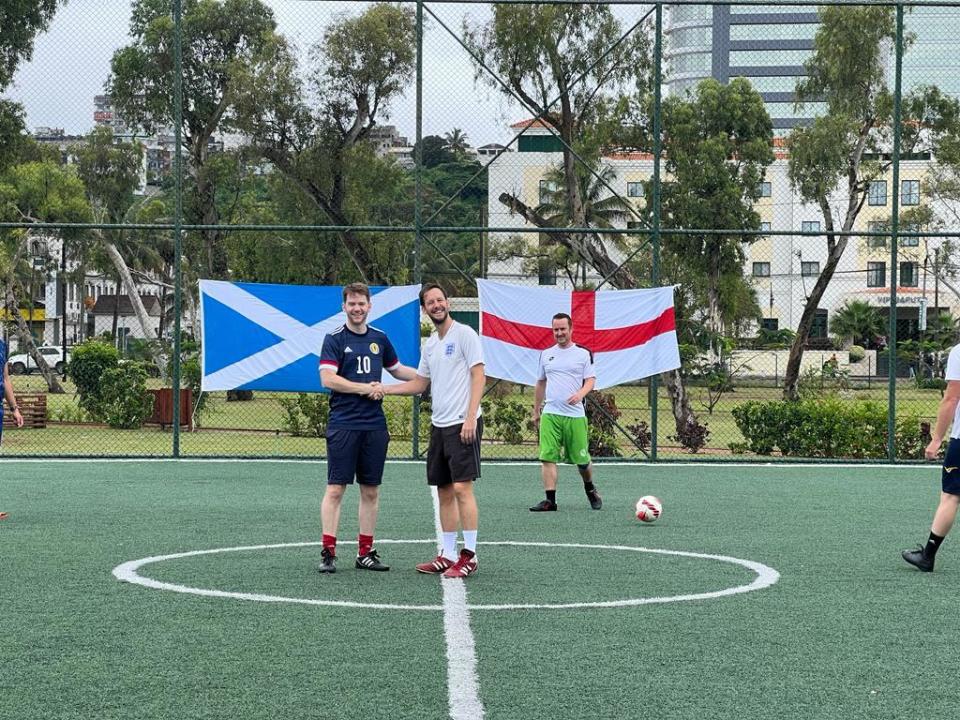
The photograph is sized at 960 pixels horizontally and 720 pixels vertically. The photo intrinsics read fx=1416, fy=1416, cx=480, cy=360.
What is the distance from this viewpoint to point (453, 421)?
9.06 meters

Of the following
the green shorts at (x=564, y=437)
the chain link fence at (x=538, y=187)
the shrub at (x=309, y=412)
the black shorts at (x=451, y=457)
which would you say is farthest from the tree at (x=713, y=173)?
the black shorts at (x=451, y=457)

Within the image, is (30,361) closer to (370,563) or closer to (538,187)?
(538,187)

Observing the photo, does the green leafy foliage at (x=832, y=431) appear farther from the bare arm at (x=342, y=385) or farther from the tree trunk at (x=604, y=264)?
the bare arm at (x=342, y=385)

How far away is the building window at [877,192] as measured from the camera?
21.8 meters

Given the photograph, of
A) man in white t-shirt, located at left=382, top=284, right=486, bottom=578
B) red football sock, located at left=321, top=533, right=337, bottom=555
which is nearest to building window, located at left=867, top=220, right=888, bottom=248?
man in white t-shirt, located at left=382, top=284, right=486, bottom=578

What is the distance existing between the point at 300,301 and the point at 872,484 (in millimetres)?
7112

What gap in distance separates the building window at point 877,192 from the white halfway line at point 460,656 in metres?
15.0

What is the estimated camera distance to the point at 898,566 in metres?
9.48

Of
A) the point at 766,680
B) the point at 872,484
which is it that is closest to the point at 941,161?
the point at 872,484

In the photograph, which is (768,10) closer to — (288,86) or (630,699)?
(288,86)

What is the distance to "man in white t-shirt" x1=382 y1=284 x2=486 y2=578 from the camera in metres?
8.97

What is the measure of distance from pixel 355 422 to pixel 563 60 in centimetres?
1158

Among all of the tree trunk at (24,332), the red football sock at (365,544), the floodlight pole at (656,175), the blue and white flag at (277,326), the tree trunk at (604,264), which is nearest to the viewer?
the red football sock at (365,544)

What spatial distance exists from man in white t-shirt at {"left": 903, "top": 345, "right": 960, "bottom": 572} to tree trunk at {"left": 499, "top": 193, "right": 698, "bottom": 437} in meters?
10.2
